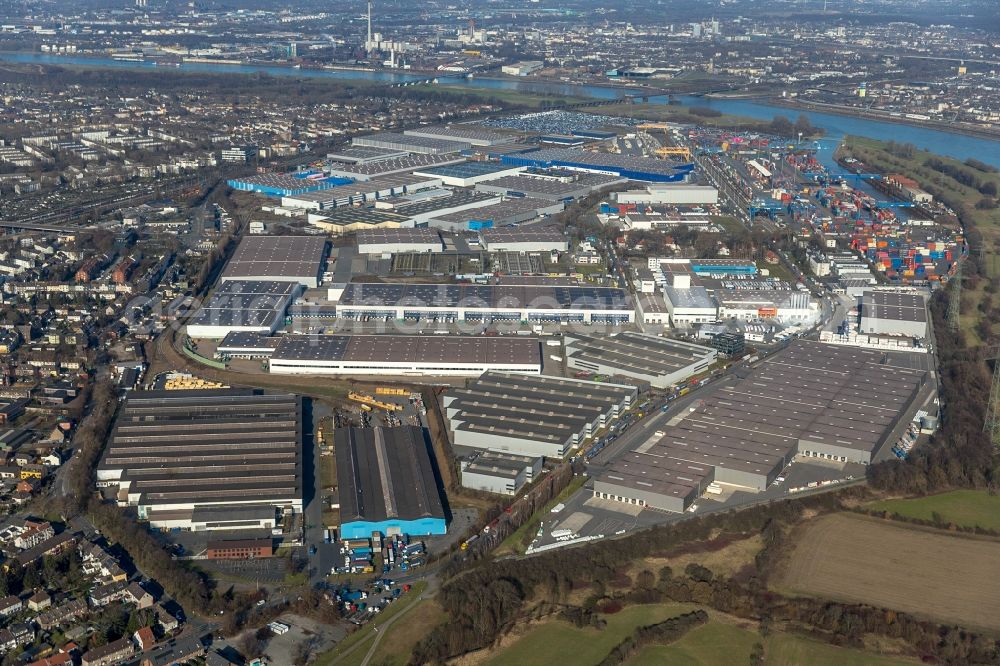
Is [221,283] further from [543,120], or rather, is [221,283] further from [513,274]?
[543,120]

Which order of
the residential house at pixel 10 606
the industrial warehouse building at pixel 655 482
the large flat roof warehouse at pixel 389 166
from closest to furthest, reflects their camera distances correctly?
the residential house at pixel 10 606
the industrial warehouse building at pixel 655 482
the large flat roof warehouse at pixel 389 166

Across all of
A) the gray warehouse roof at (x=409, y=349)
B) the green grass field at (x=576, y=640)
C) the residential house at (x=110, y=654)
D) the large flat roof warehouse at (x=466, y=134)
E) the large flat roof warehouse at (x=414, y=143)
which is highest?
the large flat roof warehouse at (x=466, y=134)

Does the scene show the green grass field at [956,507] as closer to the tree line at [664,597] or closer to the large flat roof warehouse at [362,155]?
the tree line at [664,597]

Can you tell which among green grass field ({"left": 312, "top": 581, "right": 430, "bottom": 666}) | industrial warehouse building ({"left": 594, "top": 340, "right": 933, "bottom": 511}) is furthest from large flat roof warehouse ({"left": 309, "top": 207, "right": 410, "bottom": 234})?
green grass field ({"left": 312, "top": 581, "right": 430, "bottom": 666})

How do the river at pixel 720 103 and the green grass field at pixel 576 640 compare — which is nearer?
the green grass field at pixel 576 640

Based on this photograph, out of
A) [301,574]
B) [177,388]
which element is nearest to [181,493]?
[301,574]

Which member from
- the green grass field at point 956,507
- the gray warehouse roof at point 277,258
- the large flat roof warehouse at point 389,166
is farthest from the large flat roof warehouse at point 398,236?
the green grass field at point 956,507

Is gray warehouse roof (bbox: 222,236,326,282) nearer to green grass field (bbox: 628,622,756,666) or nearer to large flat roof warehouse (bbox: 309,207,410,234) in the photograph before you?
large flat roof warehouse (bbox: 309,207,410,234)
